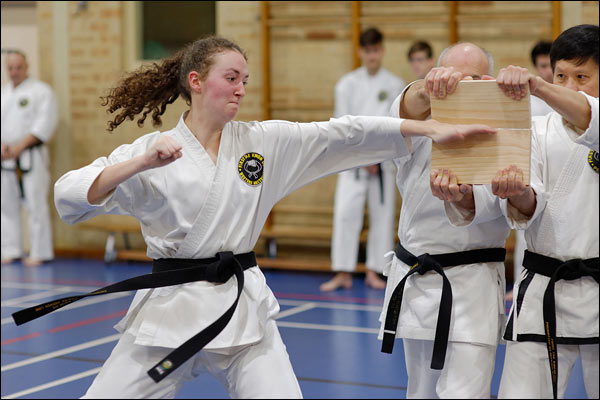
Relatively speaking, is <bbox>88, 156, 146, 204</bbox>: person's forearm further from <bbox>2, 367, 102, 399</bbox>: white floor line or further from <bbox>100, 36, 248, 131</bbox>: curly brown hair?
<bbox>2, 367, 102, 399</bbox>: white floor line

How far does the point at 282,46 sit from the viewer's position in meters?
8.10

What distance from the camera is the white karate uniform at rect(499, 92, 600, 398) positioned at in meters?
2.41

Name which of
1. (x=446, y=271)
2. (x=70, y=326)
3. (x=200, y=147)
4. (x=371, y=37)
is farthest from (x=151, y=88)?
(x=371, y=37)

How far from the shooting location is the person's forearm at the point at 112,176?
7.72 feet

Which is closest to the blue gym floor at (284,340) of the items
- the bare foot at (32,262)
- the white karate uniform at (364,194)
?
the white karate uniform at (364,194)

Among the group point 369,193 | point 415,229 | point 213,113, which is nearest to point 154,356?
point 213,113

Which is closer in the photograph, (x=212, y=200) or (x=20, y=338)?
(x=212, y=200)

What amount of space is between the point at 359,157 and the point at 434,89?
1.43 feet

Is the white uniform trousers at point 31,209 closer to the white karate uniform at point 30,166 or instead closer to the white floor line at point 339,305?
the white karate uniform at point 30,166

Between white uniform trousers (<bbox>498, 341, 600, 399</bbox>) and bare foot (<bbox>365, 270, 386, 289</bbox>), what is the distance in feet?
14.6

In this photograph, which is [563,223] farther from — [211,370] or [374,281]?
[374,281]

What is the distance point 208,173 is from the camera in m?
2.60

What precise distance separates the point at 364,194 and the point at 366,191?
65mm

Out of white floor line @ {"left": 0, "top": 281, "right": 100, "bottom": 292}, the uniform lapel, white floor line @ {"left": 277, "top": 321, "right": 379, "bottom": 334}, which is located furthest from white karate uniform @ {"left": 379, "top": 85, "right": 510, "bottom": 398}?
white floor line @ {"left": 0, "top": 281, "right": 100, "bottom": 292}
